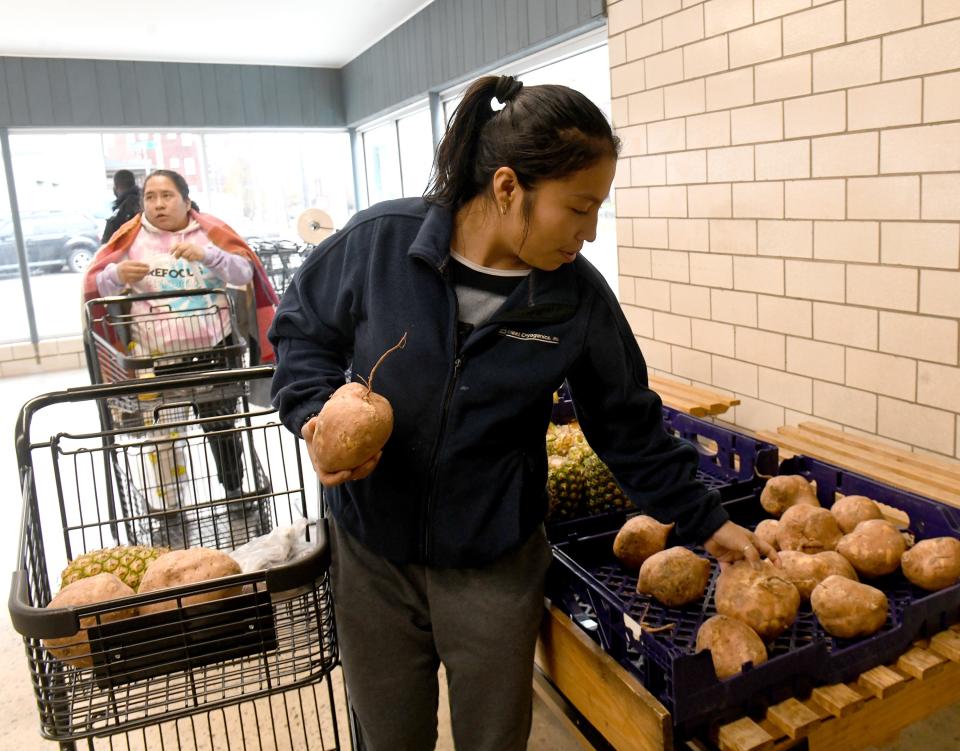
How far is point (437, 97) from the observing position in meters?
6.32

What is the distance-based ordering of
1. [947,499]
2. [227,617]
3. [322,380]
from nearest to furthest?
Answer: [227,617] → [322,380] → [947,499]

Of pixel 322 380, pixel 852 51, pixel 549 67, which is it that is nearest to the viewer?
pixel 322 380

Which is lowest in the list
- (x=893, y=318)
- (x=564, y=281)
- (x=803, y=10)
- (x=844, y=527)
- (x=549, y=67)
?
(x=844, y=527)

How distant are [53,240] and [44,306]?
0.62 metres

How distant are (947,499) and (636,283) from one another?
185 centimetres

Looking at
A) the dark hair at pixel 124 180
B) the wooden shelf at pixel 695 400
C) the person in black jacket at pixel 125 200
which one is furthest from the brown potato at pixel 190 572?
the dark hair at pixel 124 180

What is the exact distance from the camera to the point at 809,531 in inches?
63.6

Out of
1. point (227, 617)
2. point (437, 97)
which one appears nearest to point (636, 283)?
point (227, 617)

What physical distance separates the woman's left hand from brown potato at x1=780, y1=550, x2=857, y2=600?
2330mm

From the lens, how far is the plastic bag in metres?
1.37

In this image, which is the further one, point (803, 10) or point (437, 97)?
point (437, 97)

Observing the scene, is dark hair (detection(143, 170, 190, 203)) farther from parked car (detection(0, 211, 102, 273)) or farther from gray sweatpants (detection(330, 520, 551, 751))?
parked car (detection(0, 211, 102, 273))

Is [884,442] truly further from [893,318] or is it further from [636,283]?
[636,283]

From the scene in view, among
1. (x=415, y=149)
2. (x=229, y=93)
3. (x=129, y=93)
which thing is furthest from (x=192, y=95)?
(x=415, y=149)
